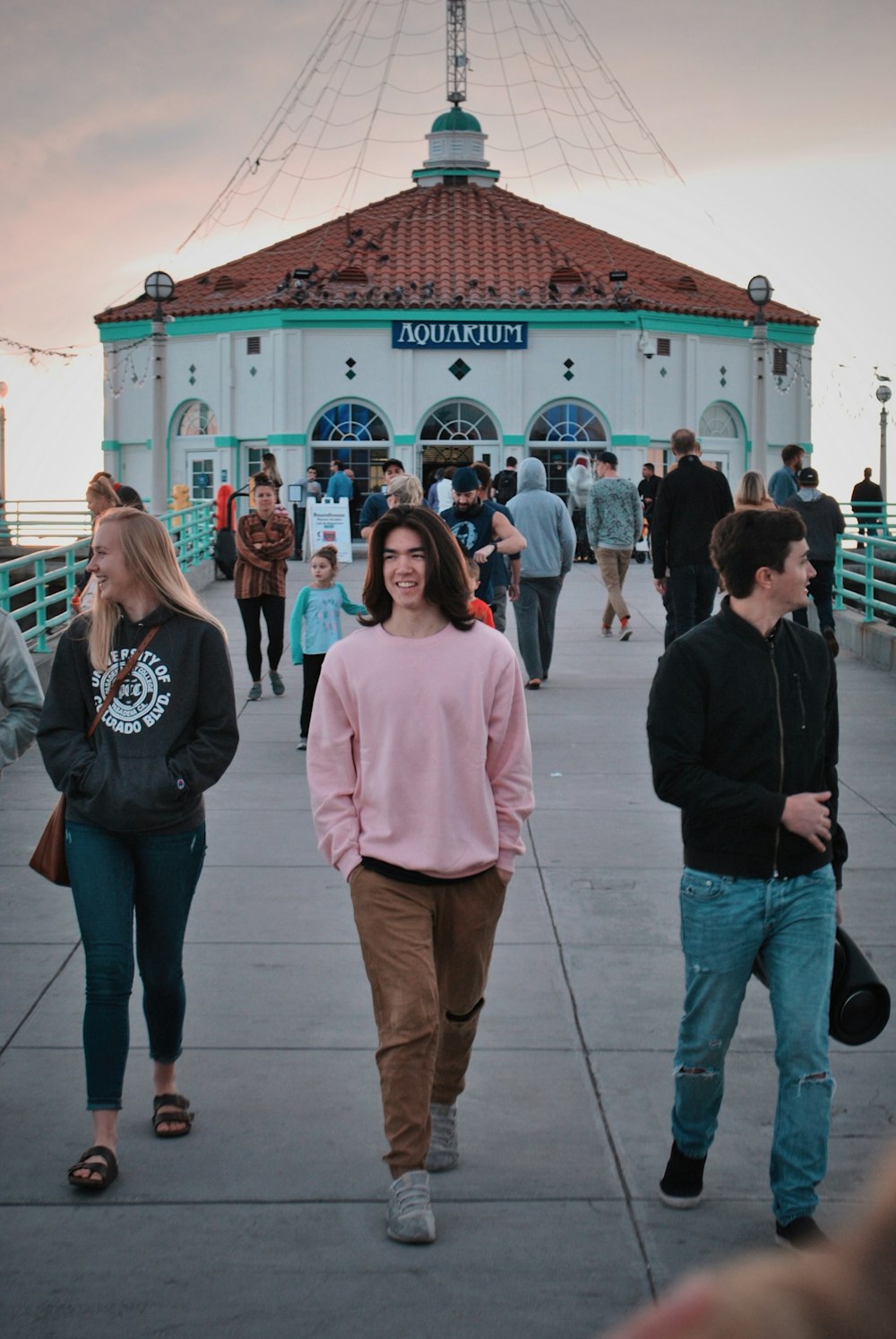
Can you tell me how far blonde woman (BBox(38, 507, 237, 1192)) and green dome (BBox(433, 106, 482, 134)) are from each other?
39.3m

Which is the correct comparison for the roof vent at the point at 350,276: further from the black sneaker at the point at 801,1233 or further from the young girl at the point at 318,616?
the black sneaker at the point at 801,1233

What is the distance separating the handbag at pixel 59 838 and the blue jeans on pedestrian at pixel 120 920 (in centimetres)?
5

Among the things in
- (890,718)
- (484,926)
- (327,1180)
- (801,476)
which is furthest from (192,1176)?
(801,476)

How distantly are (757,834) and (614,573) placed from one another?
1268 cm

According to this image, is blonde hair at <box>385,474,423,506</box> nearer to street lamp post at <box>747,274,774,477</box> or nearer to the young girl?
the young girl

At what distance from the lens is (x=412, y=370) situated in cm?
3503

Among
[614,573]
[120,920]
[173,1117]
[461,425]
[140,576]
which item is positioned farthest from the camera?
[461,425]

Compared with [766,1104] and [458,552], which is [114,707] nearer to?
[458,552]

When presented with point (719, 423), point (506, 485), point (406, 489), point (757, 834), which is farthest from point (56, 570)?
point (719, 423)

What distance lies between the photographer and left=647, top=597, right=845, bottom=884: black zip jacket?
13.8ft

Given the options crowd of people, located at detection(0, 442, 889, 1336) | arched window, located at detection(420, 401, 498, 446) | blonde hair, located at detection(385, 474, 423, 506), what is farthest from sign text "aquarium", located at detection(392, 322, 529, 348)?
crowd of people, located at detection(0, 442, 889, 1336)

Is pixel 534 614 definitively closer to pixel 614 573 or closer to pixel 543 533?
pixel 543 533

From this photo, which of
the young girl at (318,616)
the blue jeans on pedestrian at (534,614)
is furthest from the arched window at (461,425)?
the young girl at (318,616)

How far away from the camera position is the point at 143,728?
472 centimetres
